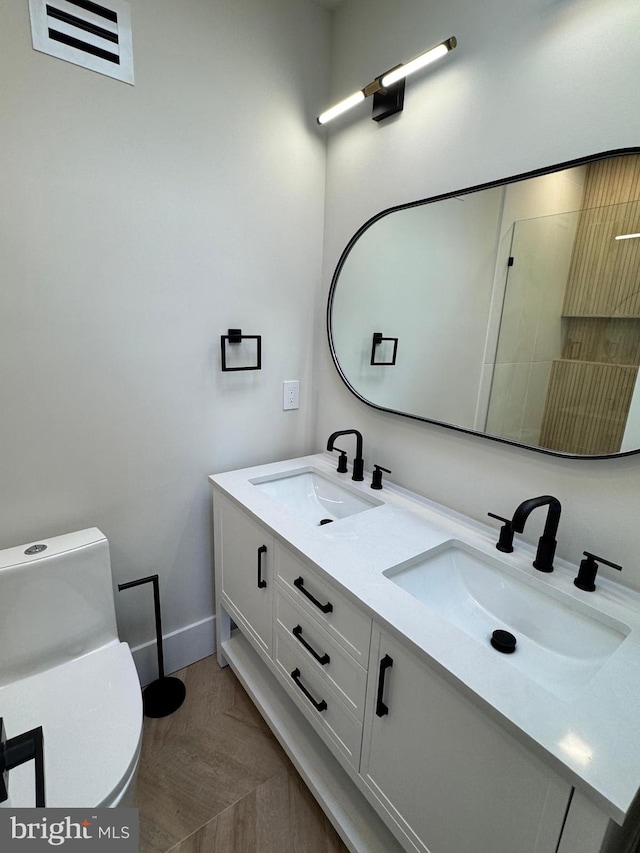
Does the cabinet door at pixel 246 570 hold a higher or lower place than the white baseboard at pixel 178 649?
higher

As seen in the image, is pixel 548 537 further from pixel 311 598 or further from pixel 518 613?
pixel 311 598

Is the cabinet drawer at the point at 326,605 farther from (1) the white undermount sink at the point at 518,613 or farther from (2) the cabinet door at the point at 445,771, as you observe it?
(1) the white undermount sink at the point at 518,613

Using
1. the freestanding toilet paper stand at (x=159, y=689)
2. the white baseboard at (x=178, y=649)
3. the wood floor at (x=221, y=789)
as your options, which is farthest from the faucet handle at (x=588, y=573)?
Result: the white baseboard at (x=178, y=649)

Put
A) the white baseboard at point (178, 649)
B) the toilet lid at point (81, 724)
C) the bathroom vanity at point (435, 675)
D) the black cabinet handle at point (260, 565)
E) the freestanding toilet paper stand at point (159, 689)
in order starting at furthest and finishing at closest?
the white baseboard at point (178, 649), the freestanding toilet paper stand at point (159, 689), the black cabinet handle at point (260, 565), the toilet lid at point (81, 724), the bathroom vanity at point (435, 675)

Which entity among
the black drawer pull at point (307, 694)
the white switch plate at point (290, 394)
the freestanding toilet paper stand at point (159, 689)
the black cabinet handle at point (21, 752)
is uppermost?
the white switch plate at point (290, 394)

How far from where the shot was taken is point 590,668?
35.7 inches

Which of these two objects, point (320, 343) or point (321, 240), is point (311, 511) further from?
point (321, 240)

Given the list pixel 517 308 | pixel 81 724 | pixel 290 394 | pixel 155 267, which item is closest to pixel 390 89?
pixel 517 308

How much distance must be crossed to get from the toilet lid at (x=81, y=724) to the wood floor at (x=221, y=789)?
1.44 feet

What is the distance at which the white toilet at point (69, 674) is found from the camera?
37.2 inches

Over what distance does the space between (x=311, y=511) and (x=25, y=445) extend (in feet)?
3.34

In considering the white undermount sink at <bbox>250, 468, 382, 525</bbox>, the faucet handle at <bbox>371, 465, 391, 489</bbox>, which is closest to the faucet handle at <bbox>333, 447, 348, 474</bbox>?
the white undermount sink at <bbox>250, 468, 382, 525</bbox>

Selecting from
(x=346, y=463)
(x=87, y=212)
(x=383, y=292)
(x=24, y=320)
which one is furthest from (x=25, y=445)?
(x=383, y=292)

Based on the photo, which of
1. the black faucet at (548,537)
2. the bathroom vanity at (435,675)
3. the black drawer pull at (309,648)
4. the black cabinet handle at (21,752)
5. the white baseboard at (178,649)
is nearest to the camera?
the black cabinet handle at (21,752)
